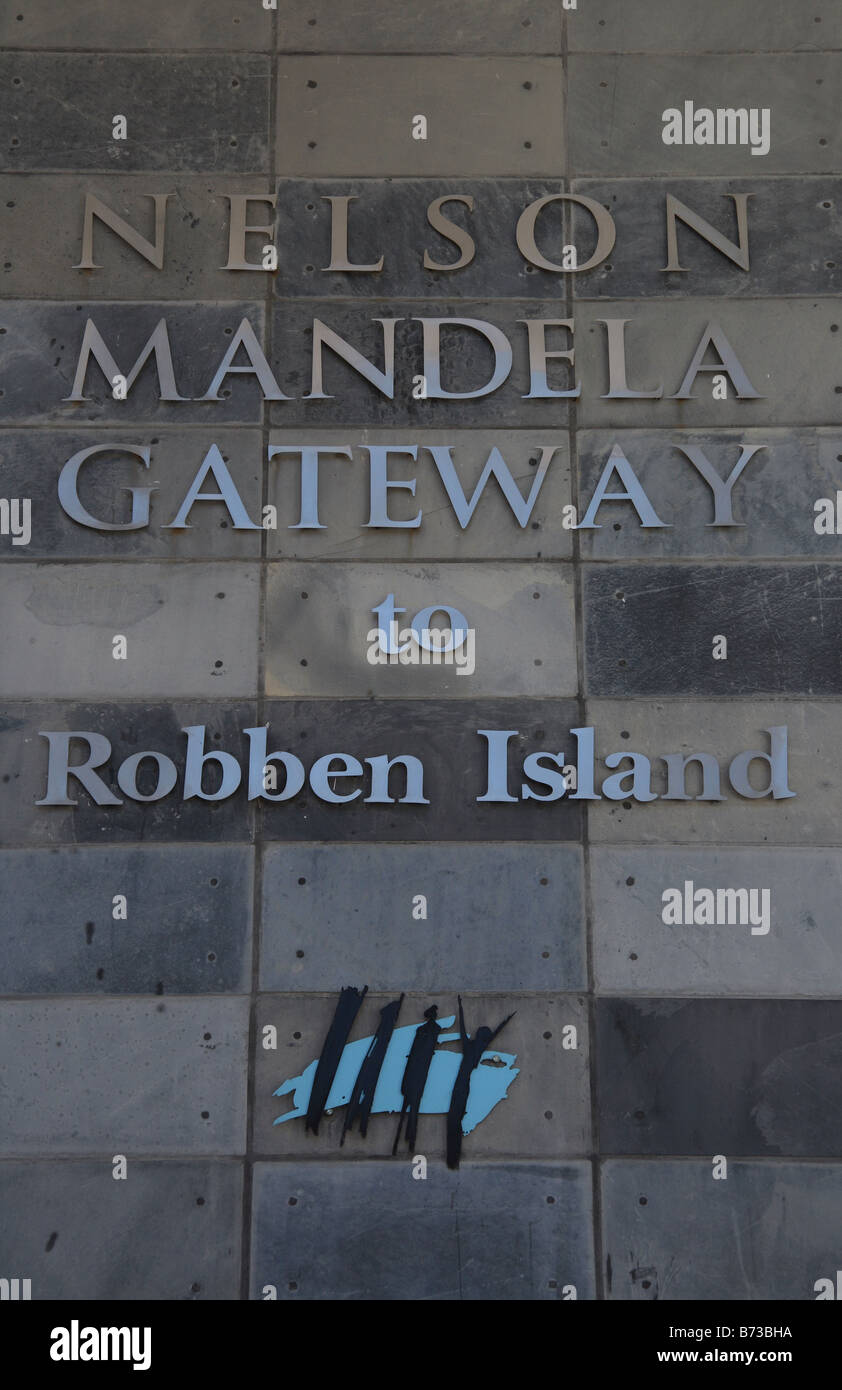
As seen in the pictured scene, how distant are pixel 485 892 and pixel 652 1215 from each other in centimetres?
161

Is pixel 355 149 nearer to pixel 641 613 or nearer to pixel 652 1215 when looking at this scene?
pixel 641 613

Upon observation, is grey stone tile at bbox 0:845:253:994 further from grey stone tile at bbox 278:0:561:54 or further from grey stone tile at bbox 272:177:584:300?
grey stone tile at bbox 278:0:561:54

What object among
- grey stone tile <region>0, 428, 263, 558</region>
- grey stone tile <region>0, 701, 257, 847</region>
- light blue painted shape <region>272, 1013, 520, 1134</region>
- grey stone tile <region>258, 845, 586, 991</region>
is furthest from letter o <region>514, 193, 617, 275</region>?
light blue painted shape <region>272, 1013, 520, 1134</region>

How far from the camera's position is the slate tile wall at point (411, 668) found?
20.0ft

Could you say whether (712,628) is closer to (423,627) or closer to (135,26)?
(423,627)

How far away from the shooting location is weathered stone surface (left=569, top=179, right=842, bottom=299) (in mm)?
6914

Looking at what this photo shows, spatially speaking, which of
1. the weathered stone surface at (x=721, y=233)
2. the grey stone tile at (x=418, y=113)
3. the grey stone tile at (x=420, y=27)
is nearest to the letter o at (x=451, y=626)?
the weathered stone surface at (x=721, y=233)

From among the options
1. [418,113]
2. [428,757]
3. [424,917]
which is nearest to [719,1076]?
[424,917]

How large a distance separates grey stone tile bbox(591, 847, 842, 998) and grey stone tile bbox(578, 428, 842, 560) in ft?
4.84

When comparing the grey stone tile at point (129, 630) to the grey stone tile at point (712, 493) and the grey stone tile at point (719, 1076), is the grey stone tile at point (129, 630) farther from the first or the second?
the grey stone tile at point (719, 1076)

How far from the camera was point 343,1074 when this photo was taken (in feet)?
20.3

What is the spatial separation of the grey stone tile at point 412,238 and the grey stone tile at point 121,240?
0.54 ft
